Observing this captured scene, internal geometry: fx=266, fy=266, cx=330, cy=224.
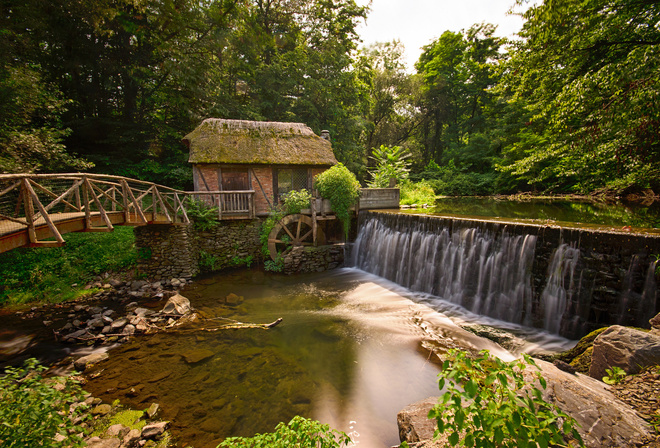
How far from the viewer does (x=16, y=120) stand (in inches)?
379

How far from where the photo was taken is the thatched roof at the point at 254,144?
1355cm

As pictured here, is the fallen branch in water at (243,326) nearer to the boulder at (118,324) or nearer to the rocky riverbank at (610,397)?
the boulder at (118,324)

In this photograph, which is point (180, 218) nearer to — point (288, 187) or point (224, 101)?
point (288, 187)

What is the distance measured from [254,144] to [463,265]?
1174 cm

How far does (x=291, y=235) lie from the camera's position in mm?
12609

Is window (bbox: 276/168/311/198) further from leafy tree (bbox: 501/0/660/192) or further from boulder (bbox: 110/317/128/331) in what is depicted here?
leafy tree (bbox: 501/0/660/192)

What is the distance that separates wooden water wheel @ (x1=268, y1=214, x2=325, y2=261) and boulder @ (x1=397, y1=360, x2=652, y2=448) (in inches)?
381

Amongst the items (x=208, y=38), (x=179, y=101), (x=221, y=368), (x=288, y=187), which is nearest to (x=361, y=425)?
(x=221, y=368)

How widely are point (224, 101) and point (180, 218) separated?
11555 mm

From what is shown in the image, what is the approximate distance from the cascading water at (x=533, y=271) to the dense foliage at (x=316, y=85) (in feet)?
11.4

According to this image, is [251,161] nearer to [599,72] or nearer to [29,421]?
[29,421]

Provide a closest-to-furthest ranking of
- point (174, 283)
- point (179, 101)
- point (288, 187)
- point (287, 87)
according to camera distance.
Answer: point (174, 283)
point (288, 187)
point (179, 101)
point (287, 87)

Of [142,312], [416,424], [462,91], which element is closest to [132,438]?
[416,424]

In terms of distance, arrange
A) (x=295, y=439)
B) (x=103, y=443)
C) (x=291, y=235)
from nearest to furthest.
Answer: (x=295, y=439)
(x=103, y=443)
(x=291, y=235)
